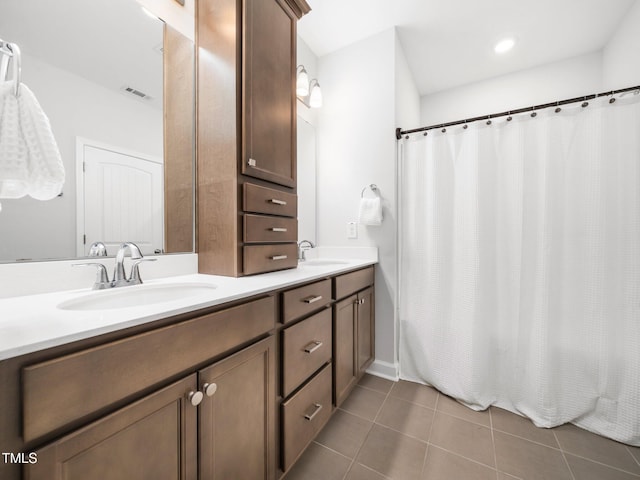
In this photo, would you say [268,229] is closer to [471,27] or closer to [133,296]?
[133,296]

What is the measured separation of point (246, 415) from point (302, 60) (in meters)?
2.33

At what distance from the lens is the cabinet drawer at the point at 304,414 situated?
1.02 m

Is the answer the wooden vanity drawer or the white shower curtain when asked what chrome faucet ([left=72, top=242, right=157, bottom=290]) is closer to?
the wooden vanity drawer

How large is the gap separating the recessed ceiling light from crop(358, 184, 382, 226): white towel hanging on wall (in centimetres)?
151

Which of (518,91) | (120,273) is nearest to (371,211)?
(120,273)

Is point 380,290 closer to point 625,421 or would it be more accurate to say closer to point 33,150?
point 625,421

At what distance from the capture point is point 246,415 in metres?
0.84

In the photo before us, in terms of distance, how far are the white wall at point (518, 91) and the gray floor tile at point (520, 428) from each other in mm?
2122

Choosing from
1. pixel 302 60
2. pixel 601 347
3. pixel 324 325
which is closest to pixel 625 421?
pixel 601 347

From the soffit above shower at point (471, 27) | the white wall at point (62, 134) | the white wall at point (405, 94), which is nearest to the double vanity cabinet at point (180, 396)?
the white wall at point (62, 134)

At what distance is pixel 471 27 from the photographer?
1919 mm

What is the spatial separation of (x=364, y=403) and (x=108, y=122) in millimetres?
1931

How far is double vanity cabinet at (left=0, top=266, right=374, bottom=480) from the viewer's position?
0.45 meters

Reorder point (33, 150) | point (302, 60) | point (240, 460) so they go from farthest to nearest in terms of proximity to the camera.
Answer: point (302, 60) → point (240, 460) → point (33, 150)
